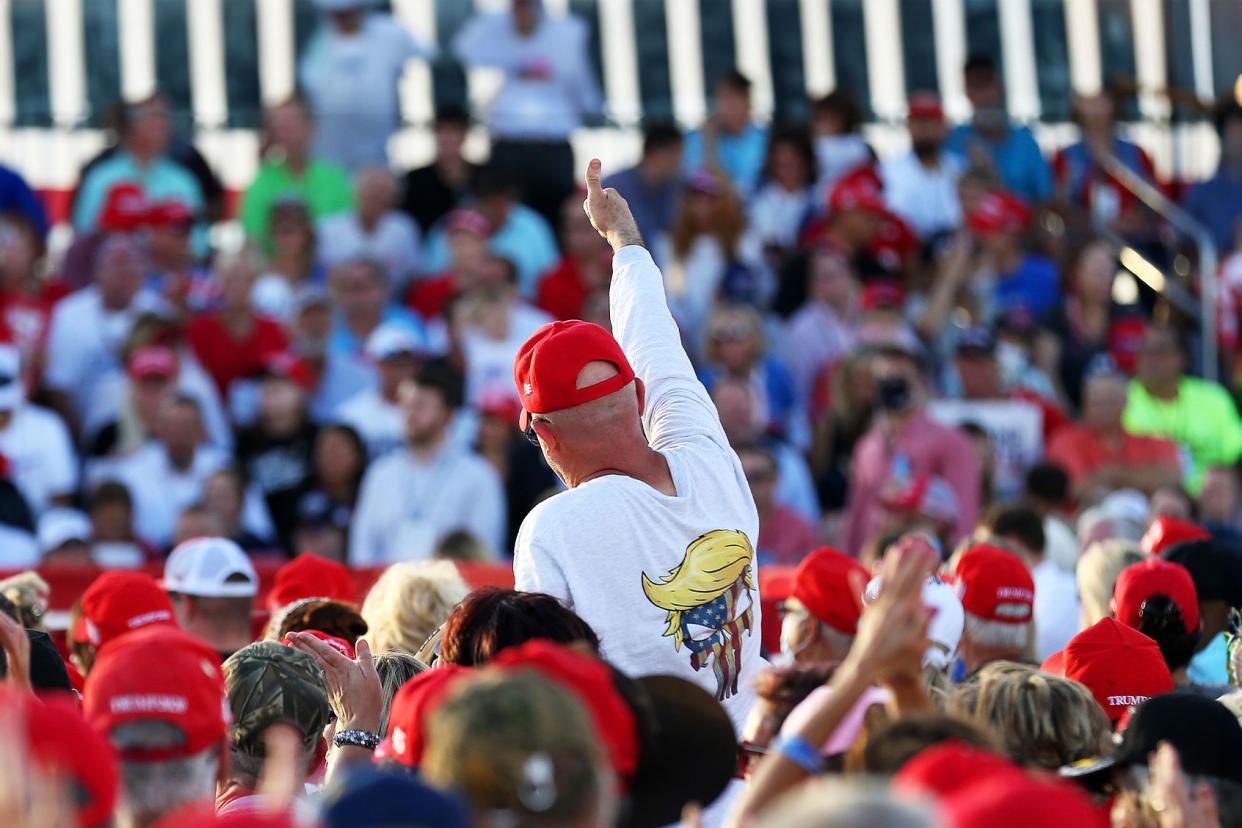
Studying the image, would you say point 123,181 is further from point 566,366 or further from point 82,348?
point 566,366

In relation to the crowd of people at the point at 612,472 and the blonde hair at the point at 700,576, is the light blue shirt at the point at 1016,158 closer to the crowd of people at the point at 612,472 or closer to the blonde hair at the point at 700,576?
the crowd of people at the point at 612,472

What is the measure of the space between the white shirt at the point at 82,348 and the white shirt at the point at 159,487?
3.25 feet

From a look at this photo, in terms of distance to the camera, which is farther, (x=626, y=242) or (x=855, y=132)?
(x=855, y=132)

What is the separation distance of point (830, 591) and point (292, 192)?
823cm

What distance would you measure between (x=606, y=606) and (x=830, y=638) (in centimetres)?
139

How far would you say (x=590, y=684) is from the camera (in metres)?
2.90

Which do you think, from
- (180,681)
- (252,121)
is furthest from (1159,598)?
(252,121)

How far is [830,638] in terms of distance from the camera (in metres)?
5.35

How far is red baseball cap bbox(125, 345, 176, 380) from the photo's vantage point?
34.4ft

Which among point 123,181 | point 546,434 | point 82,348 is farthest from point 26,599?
point 123,181

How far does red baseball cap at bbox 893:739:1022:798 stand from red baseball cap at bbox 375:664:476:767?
828 mm

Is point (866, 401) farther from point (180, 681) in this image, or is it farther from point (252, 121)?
Answer: point (180, 681)

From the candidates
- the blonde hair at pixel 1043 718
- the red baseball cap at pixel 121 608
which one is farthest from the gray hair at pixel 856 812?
the red baseball cap at pixel 121 608

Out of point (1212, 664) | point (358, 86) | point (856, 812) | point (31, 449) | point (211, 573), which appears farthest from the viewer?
point (358, 86)
